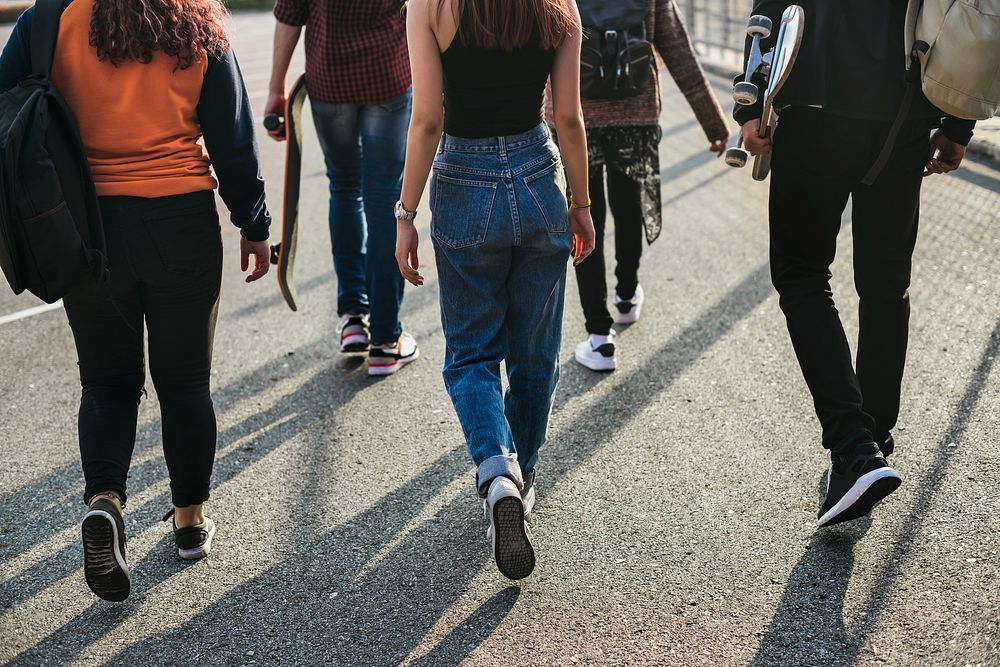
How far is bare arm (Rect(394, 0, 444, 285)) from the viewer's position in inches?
109

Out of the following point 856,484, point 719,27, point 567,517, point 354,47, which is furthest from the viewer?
point 719,27

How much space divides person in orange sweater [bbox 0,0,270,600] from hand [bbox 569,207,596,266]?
3.04 ft

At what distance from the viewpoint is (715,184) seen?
7621 mm

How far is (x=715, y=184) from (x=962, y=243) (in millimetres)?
2133

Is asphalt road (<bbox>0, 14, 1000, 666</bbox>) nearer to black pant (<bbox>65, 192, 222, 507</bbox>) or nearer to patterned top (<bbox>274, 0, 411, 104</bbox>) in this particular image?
black pant (<bbox>65, 192, 222, 507</bbox>)

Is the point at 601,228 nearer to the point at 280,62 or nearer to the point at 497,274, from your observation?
the point at 280,62

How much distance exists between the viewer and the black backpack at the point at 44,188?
2695 millimetres

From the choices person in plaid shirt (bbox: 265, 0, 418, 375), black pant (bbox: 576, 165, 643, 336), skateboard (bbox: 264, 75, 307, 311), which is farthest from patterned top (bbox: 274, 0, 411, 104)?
black pant (bbox: 576, 165, 643, 336)

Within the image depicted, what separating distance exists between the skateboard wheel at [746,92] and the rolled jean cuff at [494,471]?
1172 millimetres

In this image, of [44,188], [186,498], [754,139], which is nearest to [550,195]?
[754,139]

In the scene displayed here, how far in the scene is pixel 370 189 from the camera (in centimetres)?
451

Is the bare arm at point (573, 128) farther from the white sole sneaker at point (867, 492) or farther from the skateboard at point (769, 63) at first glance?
the white sole sneaker at point (867, 492)

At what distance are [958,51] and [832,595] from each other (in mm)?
1435

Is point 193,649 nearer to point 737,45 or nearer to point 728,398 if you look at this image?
point 728,398
